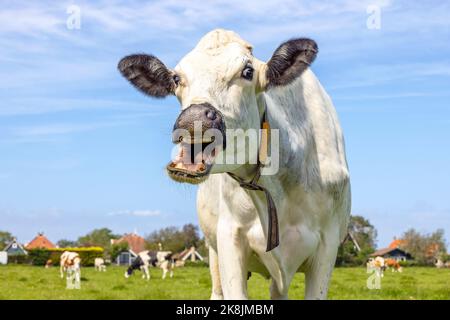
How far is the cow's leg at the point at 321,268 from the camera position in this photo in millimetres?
5508

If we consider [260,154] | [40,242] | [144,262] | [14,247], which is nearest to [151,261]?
[144,262]

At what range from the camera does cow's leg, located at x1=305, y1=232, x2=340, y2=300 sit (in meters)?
5.51

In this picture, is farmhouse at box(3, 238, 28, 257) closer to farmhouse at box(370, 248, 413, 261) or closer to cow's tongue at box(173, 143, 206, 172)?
farmhouse at box(370, 248, 413, 261)

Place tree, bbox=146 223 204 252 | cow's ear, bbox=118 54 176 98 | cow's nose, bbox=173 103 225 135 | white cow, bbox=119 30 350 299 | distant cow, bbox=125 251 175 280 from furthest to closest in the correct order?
1. tree, bbox=146 223 204 252
2. distant cow, bbox=125 251 175 280
3. cow's ear, bbox=118 54 176 98
4. white cow, bbox=119 30 350 299
5. cow's nose, bbox=173 103 225 135

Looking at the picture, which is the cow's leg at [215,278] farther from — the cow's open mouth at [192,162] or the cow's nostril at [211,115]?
the cow's nostril at [211,115]

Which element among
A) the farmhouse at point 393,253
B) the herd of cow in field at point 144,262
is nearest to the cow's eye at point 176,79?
the herd of cow in field at point 144,262

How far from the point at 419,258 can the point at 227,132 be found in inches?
2238

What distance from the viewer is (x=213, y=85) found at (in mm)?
4613

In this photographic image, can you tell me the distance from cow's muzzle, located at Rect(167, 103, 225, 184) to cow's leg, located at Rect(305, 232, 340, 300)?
1520 mm

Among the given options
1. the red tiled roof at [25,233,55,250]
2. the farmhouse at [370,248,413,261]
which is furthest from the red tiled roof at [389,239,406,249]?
the red tiled roof at [25,233,55,250]

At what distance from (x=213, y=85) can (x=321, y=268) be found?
179 centimetres

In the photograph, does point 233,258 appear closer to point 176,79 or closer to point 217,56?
point 176,79
